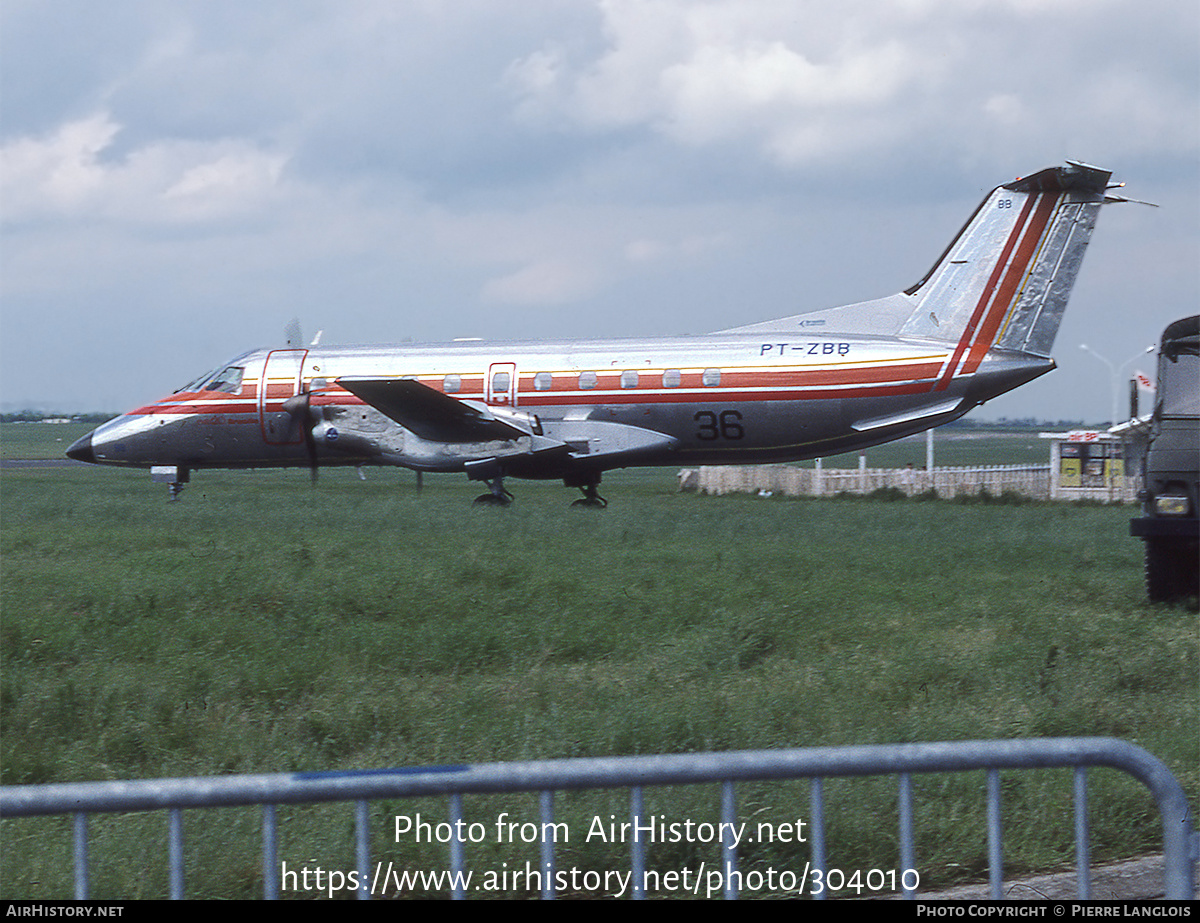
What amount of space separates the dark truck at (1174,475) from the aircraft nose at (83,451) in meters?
24.9

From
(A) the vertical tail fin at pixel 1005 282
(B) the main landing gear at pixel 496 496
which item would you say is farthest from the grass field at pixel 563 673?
(A) the vertical tail fin at pixel 1005 282

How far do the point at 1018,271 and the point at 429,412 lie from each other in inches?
533

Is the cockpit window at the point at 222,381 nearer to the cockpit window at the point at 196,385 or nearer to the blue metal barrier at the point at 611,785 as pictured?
the cockpit window at the point at 196,385

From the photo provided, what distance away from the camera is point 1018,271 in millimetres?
25953

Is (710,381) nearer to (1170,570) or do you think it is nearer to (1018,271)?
(1018,271)

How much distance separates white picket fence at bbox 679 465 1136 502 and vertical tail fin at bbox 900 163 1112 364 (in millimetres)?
A: 17928

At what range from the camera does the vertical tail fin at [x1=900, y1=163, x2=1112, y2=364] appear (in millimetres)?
25422

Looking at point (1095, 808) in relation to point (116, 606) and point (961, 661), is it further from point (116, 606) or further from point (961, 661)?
point (116, 606)

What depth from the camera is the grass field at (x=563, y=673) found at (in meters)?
6.71

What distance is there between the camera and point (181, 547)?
1766cm

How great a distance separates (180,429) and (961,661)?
73.1 ft

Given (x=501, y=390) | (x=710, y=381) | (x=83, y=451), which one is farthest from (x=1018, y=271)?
(x=83, y=451)

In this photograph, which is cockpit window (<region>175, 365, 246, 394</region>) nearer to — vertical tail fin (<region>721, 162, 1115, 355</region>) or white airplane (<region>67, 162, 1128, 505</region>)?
white airplane (<region>67, 162, 1128, 505</region>)

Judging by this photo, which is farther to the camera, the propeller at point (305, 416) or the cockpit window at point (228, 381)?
the cockpit window at point (228, 381)
